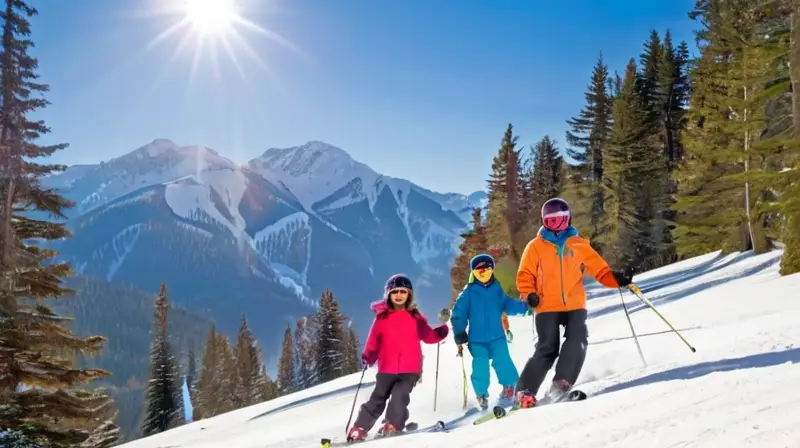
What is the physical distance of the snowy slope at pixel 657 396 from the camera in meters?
3.38

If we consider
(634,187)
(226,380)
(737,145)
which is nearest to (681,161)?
(634,187)

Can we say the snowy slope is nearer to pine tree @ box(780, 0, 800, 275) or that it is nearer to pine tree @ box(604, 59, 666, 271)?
pine tree @ box(780, 0, 800, 275)

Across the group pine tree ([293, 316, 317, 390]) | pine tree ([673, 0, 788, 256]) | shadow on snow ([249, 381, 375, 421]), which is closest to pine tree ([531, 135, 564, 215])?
pine tree ([673, 0, 788, 256])

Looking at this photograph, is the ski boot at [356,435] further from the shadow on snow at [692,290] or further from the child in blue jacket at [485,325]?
the shadow on snow at [692,290]

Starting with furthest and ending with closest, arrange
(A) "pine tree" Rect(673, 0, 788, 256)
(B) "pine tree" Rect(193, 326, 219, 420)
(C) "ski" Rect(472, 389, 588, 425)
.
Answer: (B) "pine tree" Rect(193, 326, 219, 420), (A) "pine tree" Rect(673, 0, 788, 256), (C) "ski" Rect(472, 389, 588, 425)

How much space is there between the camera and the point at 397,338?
21.7ft

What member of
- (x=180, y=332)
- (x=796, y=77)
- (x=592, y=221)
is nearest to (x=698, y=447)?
(x=796, y=77)

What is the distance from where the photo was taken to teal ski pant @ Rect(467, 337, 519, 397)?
7.13m

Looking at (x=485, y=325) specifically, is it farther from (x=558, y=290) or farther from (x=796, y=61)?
(x=796, y=61)

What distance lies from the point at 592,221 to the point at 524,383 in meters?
37.2

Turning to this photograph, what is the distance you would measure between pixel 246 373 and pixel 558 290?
61994mm

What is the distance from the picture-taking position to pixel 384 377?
650 centimetres

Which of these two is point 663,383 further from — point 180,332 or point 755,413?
point 180,332

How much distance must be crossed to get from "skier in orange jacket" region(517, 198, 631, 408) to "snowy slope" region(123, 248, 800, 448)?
1.59 feet
